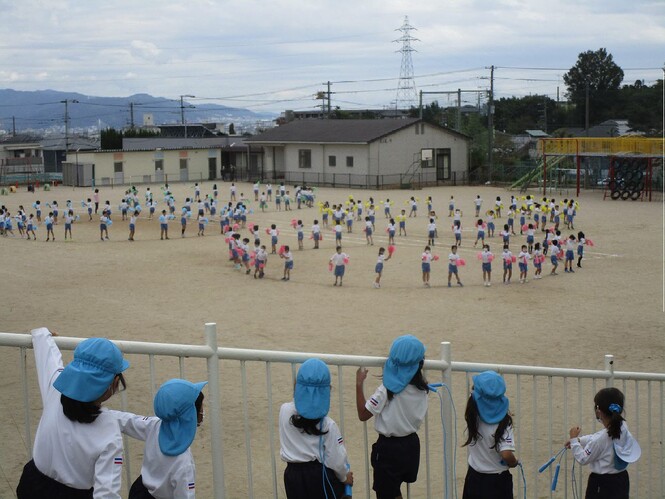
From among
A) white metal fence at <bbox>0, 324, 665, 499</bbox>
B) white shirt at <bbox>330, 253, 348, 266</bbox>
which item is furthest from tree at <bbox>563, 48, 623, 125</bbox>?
white metal fence at <bbox>0, 324, 665, 499</bbox>

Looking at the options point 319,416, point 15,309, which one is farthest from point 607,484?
point 15,309

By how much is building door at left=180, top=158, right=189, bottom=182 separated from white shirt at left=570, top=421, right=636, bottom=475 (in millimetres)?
57086

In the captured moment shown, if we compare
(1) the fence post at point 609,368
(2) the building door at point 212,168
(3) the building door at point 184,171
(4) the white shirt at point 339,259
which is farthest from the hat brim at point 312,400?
(2) the building door at point 212,168

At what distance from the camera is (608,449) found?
17.9 ft

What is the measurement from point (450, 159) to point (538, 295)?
38416 mm

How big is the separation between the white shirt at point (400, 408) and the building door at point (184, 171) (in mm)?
57453

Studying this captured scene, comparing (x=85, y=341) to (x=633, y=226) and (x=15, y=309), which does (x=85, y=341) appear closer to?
(x=15, y=309)

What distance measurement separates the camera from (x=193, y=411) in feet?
12.5

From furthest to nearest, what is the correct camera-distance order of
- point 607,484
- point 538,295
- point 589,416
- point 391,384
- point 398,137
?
A: point 398,137
point 538,295
point 589,416
point 607,484
point 391,384

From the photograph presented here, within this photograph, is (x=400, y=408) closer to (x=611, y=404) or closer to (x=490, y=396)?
(x=490, y=396)

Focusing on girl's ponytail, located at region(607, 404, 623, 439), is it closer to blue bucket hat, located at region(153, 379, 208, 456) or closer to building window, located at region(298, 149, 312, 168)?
blue bucket hat, located at region(153, 379, 208, 456)

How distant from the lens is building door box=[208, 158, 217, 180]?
6322 centimetres

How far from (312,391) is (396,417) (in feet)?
2.52

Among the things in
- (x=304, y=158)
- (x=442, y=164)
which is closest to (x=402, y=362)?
(x=442, y=164)
